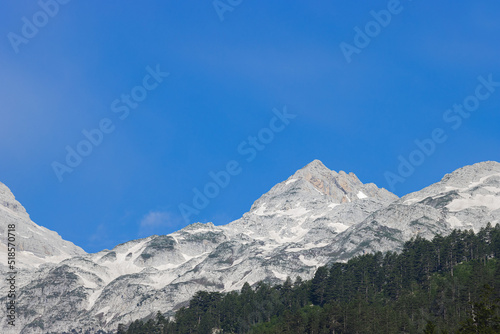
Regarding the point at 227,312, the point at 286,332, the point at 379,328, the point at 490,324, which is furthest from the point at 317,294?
the point at 490,324

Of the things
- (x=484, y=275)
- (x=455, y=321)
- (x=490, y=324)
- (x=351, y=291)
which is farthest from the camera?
(x=351, y=291)

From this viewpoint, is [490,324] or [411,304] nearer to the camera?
[490,324]

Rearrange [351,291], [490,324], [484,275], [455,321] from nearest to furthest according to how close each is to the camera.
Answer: [490,324], [455,321], [484,275], [351,291]

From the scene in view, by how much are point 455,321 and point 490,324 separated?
18.4 metres

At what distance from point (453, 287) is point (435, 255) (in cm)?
3829

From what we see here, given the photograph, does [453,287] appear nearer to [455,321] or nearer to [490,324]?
[455,321]

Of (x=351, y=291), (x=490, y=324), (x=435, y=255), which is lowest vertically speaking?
(x=490, y=324)

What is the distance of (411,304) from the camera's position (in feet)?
512

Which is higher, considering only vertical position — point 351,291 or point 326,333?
point 351,291

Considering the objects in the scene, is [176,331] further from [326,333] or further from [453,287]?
[453,287]

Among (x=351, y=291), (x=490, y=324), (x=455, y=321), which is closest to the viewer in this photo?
(x=490, y=324)

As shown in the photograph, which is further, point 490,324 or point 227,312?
point 227,312

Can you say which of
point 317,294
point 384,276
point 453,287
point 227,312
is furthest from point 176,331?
point 453,287

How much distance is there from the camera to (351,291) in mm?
190250
